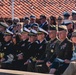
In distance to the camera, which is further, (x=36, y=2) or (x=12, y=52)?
(x=36, y=2)

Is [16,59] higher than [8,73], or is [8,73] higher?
[8,73]

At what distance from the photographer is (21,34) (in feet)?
24.6

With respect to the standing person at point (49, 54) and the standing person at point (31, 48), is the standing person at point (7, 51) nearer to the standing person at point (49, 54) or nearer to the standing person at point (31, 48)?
the standing person at point (31, 48)

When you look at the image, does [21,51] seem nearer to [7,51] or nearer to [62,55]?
[7,51]

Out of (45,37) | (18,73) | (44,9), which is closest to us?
(18,73)

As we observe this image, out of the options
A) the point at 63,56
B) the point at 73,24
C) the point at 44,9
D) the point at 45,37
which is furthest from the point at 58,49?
the point at 44,9

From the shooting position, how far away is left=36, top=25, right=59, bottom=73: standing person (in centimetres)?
641

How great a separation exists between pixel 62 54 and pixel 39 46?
3.10 feet

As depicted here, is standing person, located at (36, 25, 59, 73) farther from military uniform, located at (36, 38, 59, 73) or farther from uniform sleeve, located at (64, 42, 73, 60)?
uniform sleeve, located at (64, 42, 73, 60)

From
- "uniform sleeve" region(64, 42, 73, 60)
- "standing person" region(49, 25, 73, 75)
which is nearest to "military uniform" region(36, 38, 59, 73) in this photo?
"standing person" region(49, 25, 73, 75)

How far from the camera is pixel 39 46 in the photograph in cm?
697

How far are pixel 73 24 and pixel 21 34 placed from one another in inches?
39.9

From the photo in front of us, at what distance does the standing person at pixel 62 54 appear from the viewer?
19.5 feet

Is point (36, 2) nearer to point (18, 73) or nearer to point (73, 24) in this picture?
point (73, 24)
